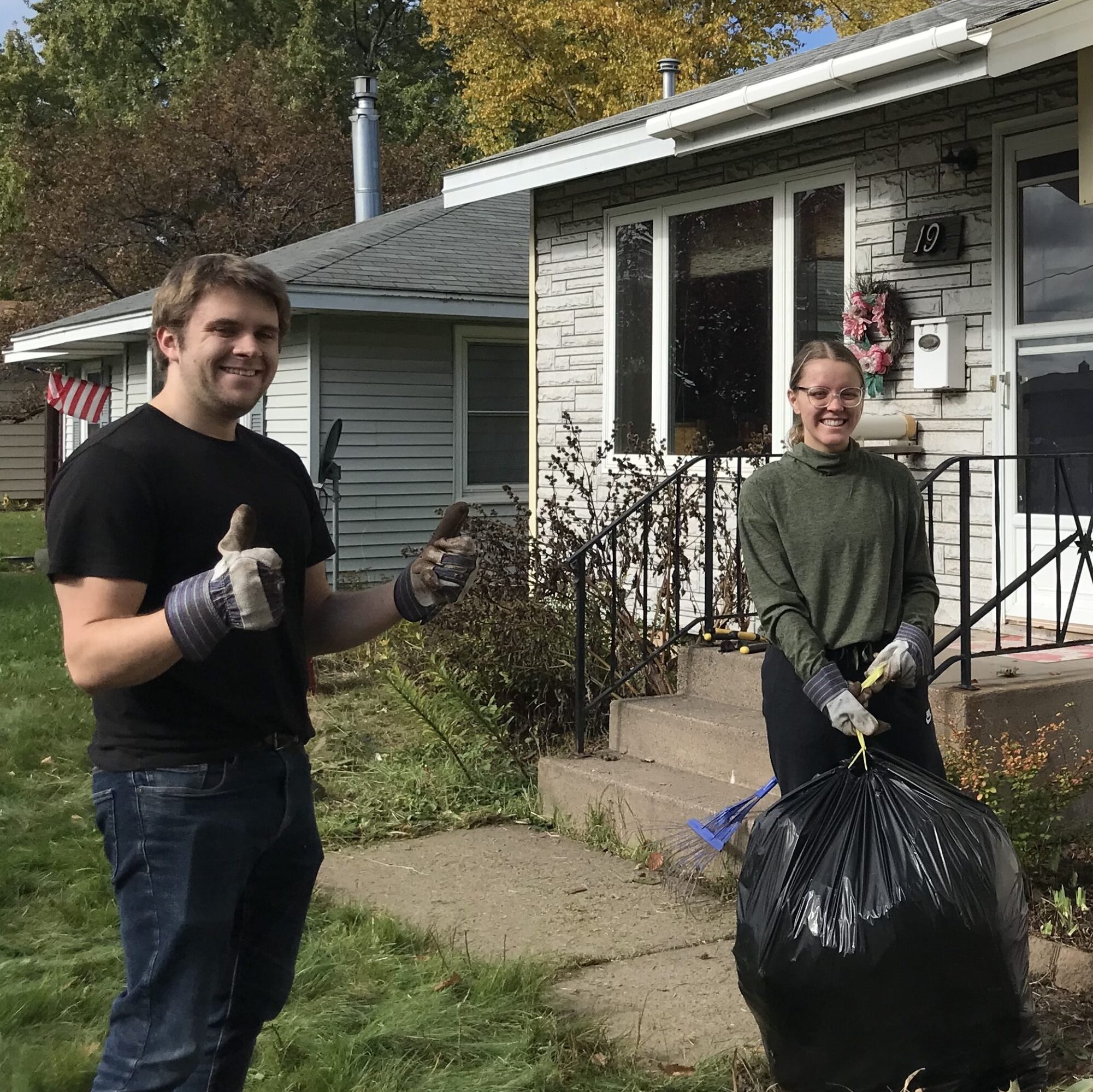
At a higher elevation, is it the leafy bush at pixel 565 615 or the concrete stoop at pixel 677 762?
the leafy bush at pixel 565 615

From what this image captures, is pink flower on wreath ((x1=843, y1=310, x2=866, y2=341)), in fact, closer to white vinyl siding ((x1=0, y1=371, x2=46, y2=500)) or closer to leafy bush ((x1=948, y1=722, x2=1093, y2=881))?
leafy bush ((x1=948, y1=722, x2=1093, y2=881))

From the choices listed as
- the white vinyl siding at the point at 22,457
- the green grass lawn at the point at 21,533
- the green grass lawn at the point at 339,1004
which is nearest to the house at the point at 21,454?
the white vinyl siding at the point at 22,457

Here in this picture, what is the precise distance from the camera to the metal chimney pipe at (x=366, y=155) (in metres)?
18.0

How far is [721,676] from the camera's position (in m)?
5.64

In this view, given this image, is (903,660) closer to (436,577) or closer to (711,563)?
(436,577)

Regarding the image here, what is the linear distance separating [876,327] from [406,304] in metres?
6.02

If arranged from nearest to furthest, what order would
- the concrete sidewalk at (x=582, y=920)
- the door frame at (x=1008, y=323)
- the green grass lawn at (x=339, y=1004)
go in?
the green grass lawn at (x=339, y=1004) → the concrete sidewalk at (x=582, y=920) → the door frame at (x=1008, y=323)

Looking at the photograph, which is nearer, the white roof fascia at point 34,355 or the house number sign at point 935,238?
the house number sign at point 935,238

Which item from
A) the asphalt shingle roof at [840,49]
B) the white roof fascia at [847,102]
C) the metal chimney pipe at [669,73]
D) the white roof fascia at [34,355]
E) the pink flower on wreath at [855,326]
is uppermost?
the metal chimney pipe at [669,73]

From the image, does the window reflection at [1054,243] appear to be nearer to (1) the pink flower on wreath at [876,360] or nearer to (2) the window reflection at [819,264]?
(1) the pink flower on wreath at [876,360]

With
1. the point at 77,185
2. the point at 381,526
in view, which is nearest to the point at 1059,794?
the point at 381,526

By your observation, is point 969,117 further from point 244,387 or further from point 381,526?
point 381,526

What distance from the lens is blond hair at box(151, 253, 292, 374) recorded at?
7.41ft

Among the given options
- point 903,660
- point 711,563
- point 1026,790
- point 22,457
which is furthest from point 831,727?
point 22,457
